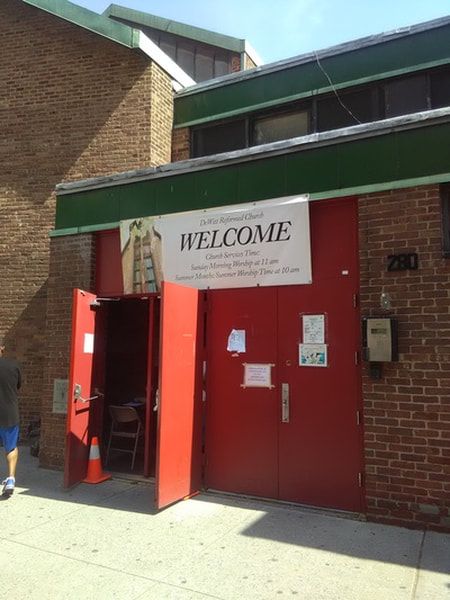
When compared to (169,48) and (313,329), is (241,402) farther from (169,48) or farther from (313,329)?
(169,48)

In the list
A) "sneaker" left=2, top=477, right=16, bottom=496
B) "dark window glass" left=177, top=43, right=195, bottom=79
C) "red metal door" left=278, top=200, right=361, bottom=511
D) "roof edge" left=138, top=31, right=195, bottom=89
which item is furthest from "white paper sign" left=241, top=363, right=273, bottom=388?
"dark window glass" left=177, top=43, right=195, bottom=79

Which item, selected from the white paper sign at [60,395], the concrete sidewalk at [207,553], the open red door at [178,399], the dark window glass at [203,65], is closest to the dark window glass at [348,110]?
the open red door at [178,399]

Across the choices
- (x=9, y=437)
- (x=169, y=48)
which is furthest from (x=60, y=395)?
(x=169, y=48)

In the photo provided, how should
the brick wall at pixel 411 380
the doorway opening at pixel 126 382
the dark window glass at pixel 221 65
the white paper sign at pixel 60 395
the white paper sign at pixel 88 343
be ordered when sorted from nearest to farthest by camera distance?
the brick wall at pixel 411 380 → the white paper sign at pixel 88 343 → the doorway opening at pixel 126 382 → the white paper sign at pixel 60 395 → the dark window glass at pixel 221 65

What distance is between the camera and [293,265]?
5.84 metres

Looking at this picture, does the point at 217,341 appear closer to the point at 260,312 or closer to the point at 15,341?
the point at 260,312

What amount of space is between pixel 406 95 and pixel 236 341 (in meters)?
5.02

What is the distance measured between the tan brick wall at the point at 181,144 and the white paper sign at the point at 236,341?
503cm

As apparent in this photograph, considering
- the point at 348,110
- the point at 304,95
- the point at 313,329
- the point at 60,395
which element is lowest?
the point at 60,395

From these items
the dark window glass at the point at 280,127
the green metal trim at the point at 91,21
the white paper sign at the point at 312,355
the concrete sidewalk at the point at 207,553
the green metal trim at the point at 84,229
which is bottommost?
the concrete sidewalk at the point at 207,553

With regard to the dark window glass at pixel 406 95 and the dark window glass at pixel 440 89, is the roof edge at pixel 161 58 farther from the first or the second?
the dark window glass at pixel 440 89

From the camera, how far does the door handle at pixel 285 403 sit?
5.71 m

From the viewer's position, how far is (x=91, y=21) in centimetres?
1003

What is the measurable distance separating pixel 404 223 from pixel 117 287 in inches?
155
